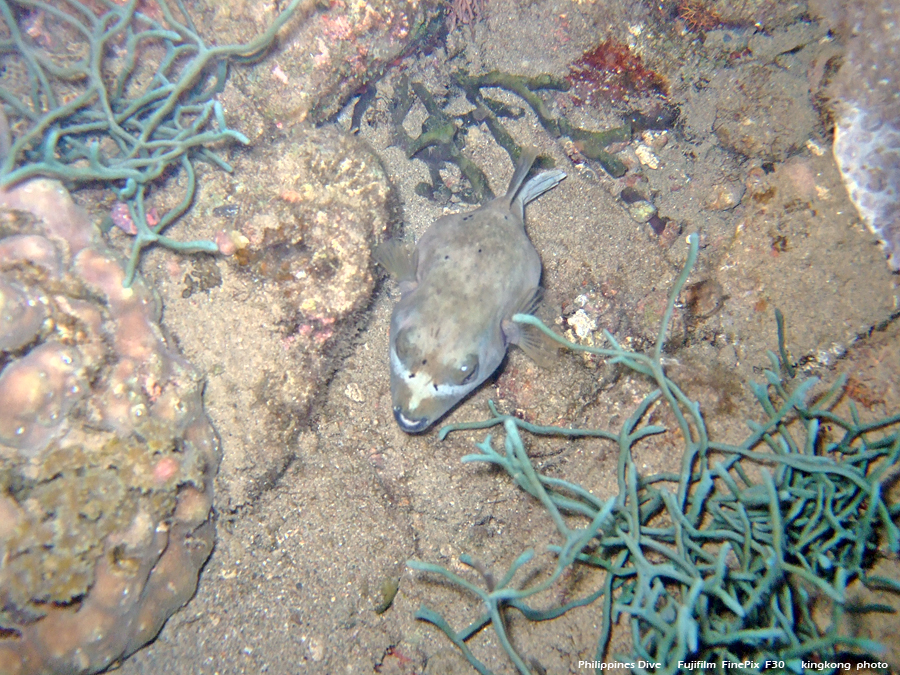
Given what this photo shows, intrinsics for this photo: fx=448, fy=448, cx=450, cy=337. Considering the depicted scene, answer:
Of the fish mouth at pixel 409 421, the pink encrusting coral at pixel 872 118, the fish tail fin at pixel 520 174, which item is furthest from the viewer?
the fish tail fin at pixel 520 174

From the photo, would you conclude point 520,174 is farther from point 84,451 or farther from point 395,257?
point 84,451

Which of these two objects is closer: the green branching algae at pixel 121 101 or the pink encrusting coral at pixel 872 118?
the green branching algae at pixel 121 101

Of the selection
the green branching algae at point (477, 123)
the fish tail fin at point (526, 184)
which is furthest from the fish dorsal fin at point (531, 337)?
the green branching algae at point (477, 123)

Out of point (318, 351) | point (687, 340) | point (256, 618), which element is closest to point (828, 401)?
point (687, 340)

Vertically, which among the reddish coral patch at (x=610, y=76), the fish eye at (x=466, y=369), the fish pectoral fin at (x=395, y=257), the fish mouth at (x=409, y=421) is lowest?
the fish mouth at (x=409, y=421)

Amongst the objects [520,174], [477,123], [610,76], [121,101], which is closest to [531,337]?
[520,174]

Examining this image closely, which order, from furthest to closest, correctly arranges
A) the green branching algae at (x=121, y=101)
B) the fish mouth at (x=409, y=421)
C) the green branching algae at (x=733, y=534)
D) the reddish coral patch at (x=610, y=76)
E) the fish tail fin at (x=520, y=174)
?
the reddish coral patch at (x=610, y=76) < the fish tail fin at (x=520, y=174) < the green branching algae at (x=121, y=101) < the fish mouth at (x=409, y=421) < the green branching algae at (x=733, y=534)

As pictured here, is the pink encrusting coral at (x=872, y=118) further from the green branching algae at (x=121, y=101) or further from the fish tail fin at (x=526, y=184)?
the green branching algae at (x=121, y=101)

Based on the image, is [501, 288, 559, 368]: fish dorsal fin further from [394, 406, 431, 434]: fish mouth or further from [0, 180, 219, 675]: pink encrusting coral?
[0, 180, 219, 675]: pink encrusting coral
